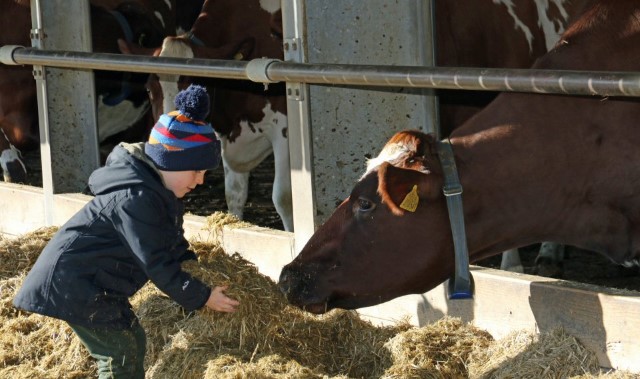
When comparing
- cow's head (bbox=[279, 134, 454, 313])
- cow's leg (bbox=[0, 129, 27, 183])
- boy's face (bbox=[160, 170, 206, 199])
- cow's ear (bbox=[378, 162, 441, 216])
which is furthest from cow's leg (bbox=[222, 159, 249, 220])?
cow's ear (bbox=[378, 162, 441, 216])

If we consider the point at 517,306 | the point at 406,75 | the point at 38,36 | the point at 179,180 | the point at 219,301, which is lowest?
the point at 517,306

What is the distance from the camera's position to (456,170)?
13.4 ft

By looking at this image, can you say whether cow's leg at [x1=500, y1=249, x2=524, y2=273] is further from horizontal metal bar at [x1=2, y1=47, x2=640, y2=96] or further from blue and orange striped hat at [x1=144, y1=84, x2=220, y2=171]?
blue and orange striped hat at [x1=144, y1=84, x2=220, y2=171]

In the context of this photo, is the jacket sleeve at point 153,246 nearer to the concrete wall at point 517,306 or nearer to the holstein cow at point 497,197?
the holstein cow at point 497,197

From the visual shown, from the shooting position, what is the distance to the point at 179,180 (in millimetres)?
4305

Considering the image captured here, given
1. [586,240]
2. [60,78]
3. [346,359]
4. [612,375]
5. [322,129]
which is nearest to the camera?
[612,375]

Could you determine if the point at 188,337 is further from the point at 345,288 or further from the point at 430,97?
the point at 430,97

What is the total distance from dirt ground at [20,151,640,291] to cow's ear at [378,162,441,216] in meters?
2.84

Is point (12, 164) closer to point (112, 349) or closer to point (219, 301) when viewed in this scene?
point (112, 349)

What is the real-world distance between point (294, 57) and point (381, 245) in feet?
5.09

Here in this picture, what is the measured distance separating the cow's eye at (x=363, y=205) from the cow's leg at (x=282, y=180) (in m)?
3.24

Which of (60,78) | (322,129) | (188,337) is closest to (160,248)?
(188,337)

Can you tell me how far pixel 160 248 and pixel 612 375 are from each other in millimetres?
1750

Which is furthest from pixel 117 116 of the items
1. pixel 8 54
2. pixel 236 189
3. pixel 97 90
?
pixel 8 54
